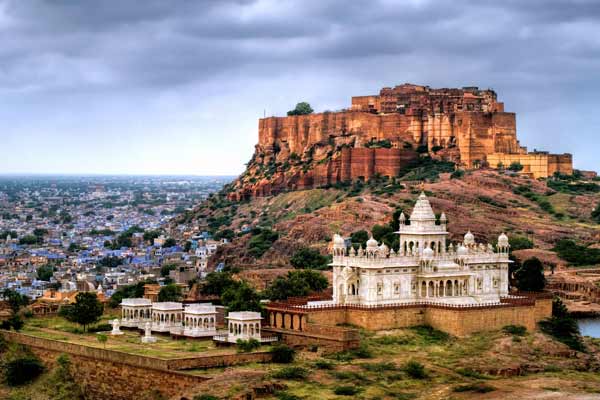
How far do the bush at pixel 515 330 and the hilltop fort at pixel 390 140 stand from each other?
178 feet

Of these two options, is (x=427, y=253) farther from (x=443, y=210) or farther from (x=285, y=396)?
(x=443, y=210)

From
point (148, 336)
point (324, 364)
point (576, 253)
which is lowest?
point (324, 364)

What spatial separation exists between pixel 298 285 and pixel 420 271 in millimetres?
11655

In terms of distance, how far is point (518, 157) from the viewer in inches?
4754

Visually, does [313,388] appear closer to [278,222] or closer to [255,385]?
[255,385]

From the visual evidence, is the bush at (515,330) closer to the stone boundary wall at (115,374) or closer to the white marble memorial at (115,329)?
the stone boundary wall at (115,374)

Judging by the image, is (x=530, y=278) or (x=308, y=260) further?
(x=308, y=260)

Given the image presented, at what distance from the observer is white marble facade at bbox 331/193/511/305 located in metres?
65.4

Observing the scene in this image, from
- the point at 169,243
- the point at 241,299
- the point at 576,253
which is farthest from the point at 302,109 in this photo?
the point at 241,299

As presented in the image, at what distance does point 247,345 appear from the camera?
59625 mm

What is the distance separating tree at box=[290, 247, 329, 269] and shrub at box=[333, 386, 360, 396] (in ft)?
132

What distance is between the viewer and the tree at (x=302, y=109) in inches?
5657

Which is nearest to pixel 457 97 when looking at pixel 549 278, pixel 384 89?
pixel 384 89

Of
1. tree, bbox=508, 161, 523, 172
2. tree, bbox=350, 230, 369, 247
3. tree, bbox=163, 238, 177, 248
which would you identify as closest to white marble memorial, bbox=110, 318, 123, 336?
tree, bbox=350, 230, 369, 247
